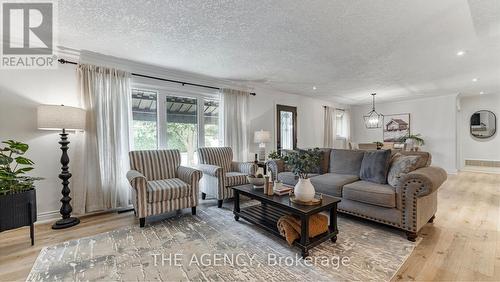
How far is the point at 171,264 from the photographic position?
1.88 metres

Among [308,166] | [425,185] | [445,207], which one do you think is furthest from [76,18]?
[445,207]

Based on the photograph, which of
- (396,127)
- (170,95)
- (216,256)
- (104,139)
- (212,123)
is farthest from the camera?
(396,127)

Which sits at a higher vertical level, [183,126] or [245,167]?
[183,126]

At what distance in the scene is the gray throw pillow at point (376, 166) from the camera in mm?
2824

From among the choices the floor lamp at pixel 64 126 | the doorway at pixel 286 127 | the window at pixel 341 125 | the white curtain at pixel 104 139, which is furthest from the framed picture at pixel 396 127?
the floor lamp at pixel 64 126

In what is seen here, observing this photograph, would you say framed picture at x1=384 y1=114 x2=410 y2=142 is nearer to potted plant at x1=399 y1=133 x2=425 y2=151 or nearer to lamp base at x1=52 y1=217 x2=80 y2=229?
potted plant at x1=399 y1=133 x2=425 y2=151

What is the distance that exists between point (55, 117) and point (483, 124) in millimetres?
10126

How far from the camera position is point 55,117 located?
253cm

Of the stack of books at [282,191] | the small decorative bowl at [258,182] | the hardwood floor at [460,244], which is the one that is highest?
the small decorative bowl at [258,182]

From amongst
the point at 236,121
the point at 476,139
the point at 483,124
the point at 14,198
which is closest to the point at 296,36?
the point at 236,121

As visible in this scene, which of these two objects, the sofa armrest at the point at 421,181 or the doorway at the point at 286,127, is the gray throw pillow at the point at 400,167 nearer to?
the sofa armrest at the point at 421,181

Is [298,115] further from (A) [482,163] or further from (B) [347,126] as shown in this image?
(A) [482,163]

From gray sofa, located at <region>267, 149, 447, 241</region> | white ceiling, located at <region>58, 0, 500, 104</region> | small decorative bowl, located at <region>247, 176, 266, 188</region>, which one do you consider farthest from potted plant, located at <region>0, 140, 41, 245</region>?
gray sofa, located at <region>267, 149, 447, 241</region>

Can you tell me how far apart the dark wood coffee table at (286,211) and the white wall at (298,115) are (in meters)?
2.40
